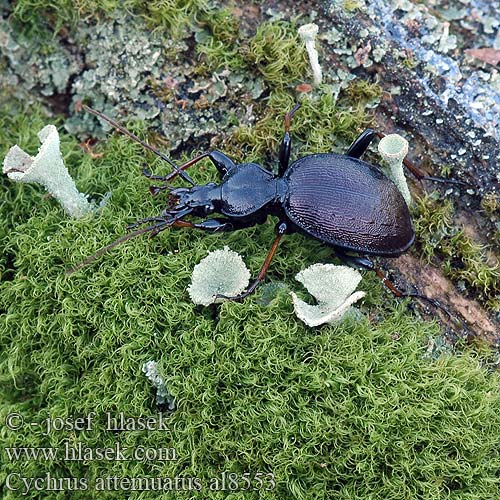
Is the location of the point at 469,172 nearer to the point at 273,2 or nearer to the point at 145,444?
the point at 273,2

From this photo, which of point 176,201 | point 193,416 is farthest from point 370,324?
point 176,201

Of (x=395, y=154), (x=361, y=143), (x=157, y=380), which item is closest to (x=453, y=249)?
(x=395, y=154)

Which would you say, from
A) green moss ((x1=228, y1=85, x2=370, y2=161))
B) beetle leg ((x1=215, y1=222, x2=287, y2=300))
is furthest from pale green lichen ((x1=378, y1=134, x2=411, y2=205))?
beetle leg ((x1=215, y1=222, x2=287, y2=300))

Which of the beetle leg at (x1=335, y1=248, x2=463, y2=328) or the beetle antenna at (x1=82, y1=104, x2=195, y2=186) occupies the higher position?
the beetle antenna at (x1=82, y1=104, x2=195, y2=186)

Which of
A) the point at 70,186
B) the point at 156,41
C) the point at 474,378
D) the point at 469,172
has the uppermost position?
the point at 156,41

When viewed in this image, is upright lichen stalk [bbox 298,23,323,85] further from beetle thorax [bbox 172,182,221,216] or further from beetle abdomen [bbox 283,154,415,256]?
beetle thorax [bbox 172,182,221,216]

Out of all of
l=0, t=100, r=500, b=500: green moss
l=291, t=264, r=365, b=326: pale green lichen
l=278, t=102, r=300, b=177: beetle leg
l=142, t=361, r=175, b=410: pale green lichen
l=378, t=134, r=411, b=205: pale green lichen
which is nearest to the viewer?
l=0, t=100, r=500, b=500: green moss

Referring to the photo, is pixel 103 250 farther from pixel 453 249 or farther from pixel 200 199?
pixel 453 249
